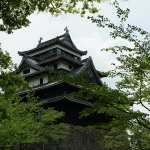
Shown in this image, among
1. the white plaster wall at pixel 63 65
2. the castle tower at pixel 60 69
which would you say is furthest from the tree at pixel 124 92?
the white plaster wall at pixel 63 65

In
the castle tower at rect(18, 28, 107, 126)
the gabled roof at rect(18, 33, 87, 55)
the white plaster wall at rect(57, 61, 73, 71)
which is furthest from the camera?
the gabled roof at rect(18, 33, 87, 55)

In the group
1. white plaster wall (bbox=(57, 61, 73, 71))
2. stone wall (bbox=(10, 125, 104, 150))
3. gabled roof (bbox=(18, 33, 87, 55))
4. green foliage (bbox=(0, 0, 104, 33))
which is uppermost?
gabled roof (bbox=(18, 33, 87, 55))

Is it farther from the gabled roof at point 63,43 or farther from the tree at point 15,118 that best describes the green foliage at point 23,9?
the gabled roof at point 63,43

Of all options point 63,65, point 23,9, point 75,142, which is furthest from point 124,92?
point 63,65

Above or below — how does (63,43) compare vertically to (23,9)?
above

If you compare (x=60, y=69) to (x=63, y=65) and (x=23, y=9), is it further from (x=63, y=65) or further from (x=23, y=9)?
Answer: (x=23, y=9)

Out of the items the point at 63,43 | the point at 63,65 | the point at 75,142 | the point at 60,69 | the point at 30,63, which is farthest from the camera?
the point at 63,43

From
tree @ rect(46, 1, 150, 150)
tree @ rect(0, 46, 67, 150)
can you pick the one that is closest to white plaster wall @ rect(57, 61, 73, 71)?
tree @ rect(0, 46, 67, 150)

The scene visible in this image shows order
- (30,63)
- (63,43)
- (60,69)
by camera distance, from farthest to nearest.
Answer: (63,43), (30,63), (60,69)

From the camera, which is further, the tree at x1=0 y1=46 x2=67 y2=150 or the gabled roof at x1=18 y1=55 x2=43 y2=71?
the gabled roof at x1=18 y1=55 x2=43 y2=71

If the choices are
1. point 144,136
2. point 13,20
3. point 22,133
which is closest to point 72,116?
point 144,136

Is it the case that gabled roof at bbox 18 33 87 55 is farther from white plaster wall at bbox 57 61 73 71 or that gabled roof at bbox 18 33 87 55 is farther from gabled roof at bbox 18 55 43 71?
white plaster wall at bbox 57 61 73 71

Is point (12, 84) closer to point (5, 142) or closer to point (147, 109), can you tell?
point (147, 109)

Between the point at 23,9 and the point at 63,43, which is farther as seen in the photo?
the point at 63,43
